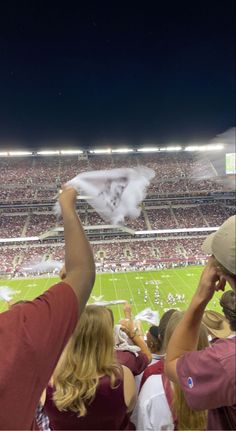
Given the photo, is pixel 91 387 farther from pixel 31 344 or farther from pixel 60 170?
pixel 60 170

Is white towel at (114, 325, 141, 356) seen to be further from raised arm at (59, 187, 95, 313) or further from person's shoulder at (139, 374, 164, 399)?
raised arm at (59, 187, 95, 313)

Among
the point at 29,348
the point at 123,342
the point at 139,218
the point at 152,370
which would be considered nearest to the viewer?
the point at 29,348

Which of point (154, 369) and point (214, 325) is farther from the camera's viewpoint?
point (214, 325)

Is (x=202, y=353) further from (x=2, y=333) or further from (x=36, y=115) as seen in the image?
(x=36, y=115)

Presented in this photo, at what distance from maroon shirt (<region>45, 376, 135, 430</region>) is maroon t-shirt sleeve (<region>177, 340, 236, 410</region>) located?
37 centimetres

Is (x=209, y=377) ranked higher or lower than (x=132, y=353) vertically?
higher

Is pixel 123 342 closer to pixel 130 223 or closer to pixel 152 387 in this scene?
pixel 152 387

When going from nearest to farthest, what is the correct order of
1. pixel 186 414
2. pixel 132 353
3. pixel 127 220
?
pixel 186 414 → pixel 132 353 → pixel 127 220

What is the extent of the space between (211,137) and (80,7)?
1226mm

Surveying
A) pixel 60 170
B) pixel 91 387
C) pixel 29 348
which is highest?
pixel 60 170

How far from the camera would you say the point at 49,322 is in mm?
512

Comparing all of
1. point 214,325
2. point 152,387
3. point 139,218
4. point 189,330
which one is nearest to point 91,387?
point 152,387

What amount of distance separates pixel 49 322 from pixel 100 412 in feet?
1.96

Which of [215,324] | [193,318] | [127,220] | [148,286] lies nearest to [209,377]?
[193,318]
